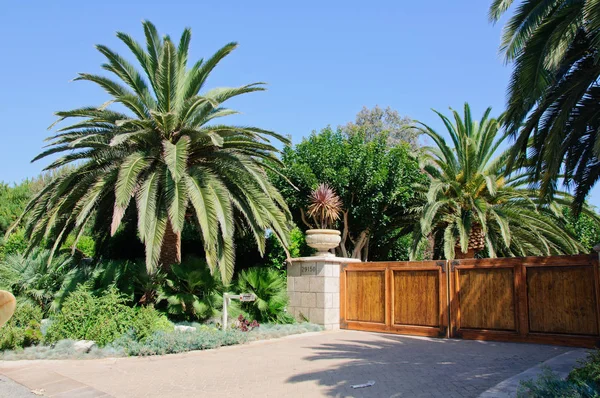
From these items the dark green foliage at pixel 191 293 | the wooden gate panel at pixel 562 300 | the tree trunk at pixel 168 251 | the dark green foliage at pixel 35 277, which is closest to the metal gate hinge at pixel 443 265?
the wooden gate panel at pixel 562 300

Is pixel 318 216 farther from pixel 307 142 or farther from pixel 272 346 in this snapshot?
pixel 272 346

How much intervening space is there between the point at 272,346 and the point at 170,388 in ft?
12.0

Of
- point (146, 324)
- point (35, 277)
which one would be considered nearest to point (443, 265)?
point (146, 324)

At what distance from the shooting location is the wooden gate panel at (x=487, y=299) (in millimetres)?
10508

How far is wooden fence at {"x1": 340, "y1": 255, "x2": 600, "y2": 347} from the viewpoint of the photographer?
381 inches

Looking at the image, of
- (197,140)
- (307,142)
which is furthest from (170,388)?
(307,142)

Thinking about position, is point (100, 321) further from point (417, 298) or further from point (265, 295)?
point (417, 298)

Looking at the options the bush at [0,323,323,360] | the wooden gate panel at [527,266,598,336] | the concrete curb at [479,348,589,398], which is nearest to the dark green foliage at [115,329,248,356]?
the bush at [0,323,323,360]

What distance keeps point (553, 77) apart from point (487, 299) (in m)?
4.85

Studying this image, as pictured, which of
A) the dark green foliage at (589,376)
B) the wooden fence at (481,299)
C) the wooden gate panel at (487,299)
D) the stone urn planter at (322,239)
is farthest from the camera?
the stone urn planter at (322,239)

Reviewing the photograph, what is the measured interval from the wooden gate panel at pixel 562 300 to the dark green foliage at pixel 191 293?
23.0 ft

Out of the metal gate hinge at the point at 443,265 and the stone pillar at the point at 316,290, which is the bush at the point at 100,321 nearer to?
the stone pillar at the point at 316,290

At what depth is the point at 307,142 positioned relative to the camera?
17.9 m

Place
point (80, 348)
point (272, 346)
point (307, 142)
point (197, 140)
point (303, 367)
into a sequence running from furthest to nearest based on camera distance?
1. point (307, 142)
2. point (197, 140)
3. point (272, 346)
4. point (80, 348)
5. point (303, 367)
